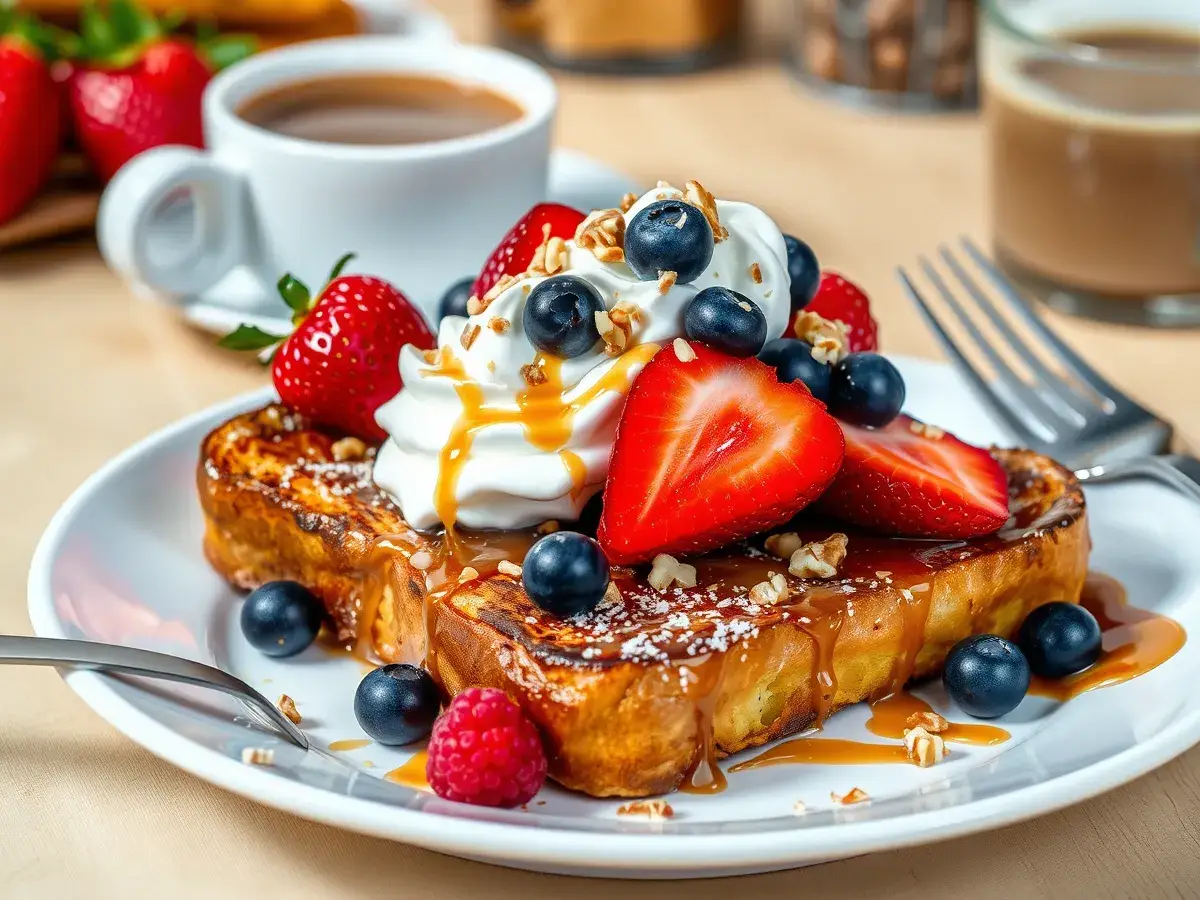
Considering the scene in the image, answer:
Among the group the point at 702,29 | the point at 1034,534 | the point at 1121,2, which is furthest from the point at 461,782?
the point at 702,29

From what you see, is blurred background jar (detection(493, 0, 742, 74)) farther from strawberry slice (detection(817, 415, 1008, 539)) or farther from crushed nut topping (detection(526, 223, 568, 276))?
strawberry slice (detection(817, 415, 1008, 539))

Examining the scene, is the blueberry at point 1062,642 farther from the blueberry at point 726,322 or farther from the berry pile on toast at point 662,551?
the blueberry at point 726,322

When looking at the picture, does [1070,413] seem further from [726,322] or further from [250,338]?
[250,338]

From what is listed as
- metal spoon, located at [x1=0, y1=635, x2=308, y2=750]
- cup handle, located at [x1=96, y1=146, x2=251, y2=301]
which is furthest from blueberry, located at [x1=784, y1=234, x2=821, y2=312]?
cup handle, located at [x1=96, y1=146, x2=251, y2=301]

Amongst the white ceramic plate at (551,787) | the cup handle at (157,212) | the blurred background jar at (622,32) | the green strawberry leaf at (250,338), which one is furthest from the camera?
the blurred background jar at (622,32)

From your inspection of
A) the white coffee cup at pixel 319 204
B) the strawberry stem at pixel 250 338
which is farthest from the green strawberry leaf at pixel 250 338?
the white coffee cup at pixel 319 204
